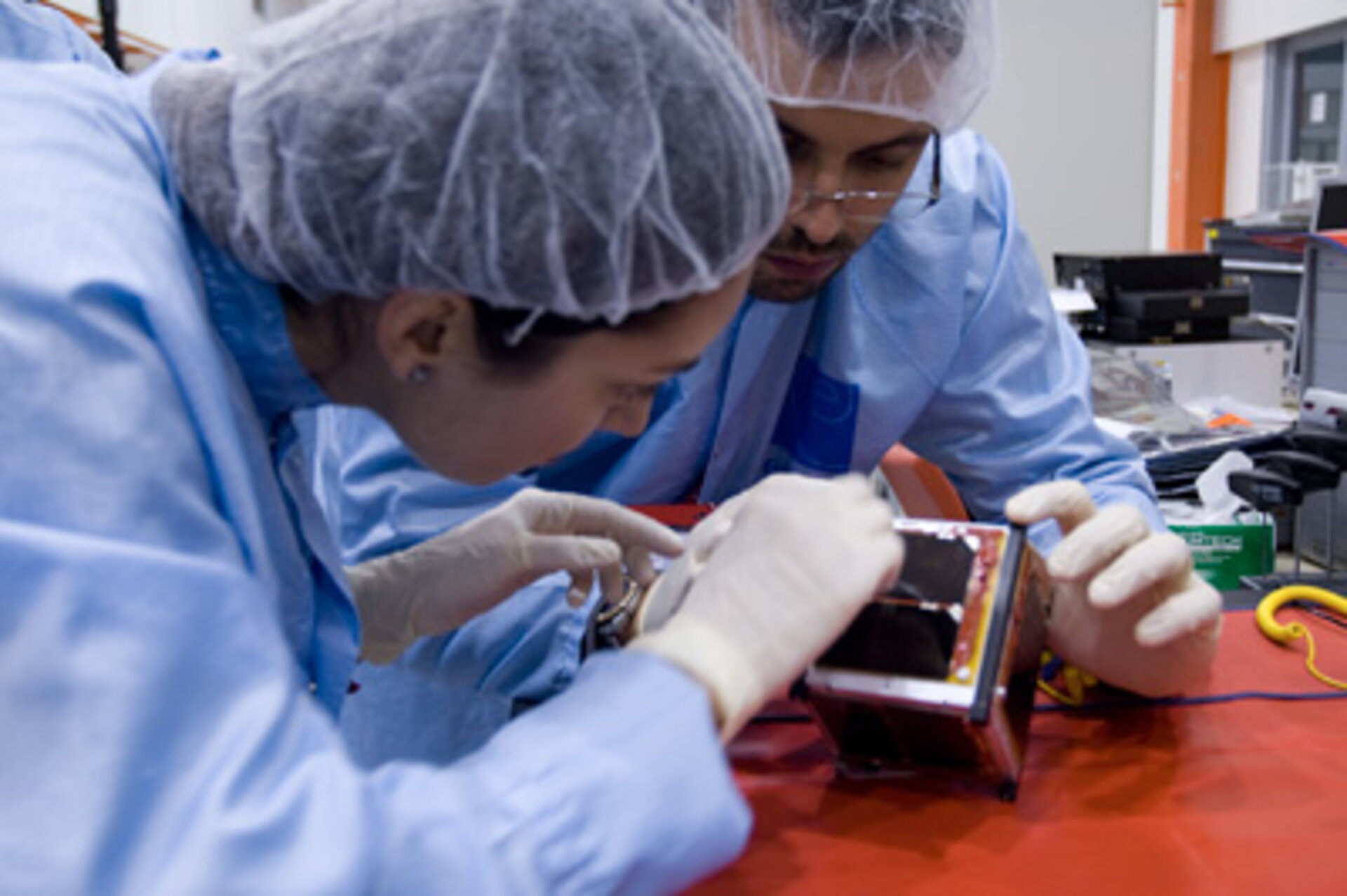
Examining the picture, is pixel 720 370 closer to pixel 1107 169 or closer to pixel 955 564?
pixel 955 564

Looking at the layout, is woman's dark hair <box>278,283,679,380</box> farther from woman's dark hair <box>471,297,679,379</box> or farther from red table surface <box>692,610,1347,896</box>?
red table surface <box>692,610,1347,896</box>

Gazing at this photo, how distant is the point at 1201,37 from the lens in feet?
18.8

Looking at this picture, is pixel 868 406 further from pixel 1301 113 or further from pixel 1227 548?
pixel 1301 113

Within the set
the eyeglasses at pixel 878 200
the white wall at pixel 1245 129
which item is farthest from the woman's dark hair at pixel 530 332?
the white wall at pixel 1245 129

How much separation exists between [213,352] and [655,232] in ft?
0.96

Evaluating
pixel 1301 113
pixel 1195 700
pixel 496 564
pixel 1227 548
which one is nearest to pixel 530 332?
pixel 496 564

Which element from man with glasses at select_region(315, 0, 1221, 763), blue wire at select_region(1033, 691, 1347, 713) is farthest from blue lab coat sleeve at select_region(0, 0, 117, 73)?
blue wire at select_region(1033, 691, 1347, 713)

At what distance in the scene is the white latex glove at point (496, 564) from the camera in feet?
3.91

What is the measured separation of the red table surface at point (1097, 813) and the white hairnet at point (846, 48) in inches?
25.5

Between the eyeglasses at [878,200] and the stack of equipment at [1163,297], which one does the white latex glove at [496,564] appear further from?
the stack of equipment at [1163,297]

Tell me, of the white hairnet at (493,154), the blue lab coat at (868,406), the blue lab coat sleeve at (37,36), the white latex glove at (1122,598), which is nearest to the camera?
the white hairnet at (493,154)

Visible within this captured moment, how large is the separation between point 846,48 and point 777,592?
0.63m

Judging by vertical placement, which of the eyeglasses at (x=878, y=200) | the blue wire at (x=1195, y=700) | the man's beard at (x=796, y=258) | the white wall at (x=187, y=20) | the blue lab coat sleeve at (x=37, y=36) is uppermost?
the white wall at (x=187, y=20)

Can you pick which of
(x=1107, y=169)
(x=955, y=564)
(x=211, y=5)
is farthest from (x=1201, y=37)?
(x=955, y=564)
